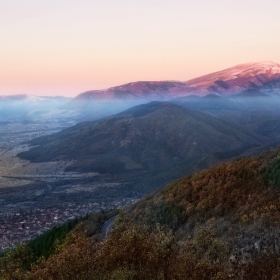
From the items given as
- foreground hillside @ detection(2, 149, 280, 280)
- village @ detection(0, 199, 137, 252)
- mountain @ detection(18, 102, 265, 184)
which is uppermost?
foreground hillside @ detection(2, 149, 280, 280)

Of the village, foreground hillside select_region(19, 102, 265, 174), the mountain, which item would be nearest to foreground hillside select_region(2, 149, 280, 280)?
the village

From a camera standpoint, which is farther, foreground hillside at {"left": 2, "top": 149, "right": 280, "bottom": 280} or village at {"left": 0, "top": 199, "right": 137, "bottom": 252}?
village at {"left": 0, "top": 199, "right": 137, "bottom": 252}

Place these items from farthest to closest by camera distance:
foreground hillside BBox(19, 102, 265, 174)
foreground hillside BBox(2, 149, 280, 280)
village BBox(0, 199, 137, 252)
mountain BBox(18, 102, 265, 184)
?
1. foreground hillside BBox(19, 102, 265, 174)
2. mountain BBox(18, 102, 265, 184)
3. village BBox(0, 199, 137, 252)
4. foreground hillside BBox(2, 149, 280, 280)

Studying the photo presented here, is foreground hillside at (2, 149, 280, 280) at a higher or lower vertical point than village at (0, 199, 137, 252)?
higher

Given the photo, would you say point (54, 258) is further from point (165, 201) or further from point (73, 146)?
point (73, 146)

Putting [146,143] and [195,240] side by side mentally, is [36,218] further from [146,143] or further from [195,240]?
[146,143]

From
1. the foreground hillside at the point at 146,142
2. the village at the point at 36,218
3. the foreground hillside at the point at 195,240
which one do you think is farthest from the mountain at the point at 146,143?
the foreground hillside at the point at 195,240

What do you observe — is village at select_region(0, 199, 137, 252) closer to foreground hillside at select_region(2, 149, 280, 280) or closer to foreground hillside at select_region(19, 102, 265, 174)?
foreground hillside at select_region(2, 149, 280, 280)
